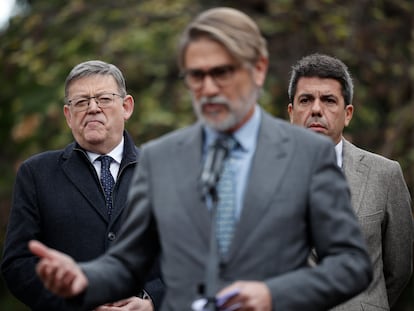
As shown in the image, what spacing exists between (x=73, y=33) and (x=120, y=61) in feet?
3.11

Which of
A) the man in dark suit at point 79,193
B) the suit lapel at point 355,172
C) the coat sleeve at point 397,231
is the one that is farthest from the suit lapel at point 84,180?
the coat sleeve at point 397,231

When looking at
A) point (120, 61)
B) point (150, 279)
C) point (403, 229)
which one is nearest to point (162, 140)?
point (150, 279)

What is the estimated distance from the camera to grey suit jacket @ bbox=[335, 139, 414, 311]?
721 cm

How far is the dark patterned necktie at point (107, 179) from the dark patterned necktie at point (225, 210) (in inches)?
86.7

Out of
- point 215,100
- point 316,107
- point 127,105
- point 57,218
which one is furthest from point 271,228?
point 127,105

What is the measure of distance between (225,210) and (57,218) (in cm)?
225

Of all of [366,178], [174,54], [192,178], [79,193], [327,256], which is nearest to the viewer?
[327,256]

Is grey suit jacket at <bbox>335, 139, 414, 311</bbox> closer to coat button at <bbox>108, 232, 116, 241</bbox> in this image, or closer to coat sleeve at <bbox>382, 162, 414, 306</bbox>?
coat sleeve at <bbox>382, 162, 414, 306</bbox>

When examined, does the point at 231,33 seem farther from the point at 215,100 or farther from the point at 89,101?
the point at 89,101

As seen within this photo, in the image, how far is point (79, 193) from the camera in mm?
7270

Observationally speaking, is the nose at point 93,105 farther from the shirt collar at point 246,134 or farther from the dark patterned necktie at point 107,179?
the shirt collar at point 246,134

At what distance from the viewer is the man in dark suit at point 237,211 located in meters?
5.02

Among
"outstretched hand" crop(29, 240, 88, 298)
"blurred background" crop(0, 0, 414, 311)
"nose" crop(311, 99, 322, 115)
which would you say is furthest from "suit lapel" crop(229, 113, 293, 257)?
"blurred background" crop(0, 0, 414, 311)

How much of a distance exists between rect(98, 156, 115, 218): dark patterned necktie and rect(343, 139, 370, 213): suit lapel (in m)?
1.30
